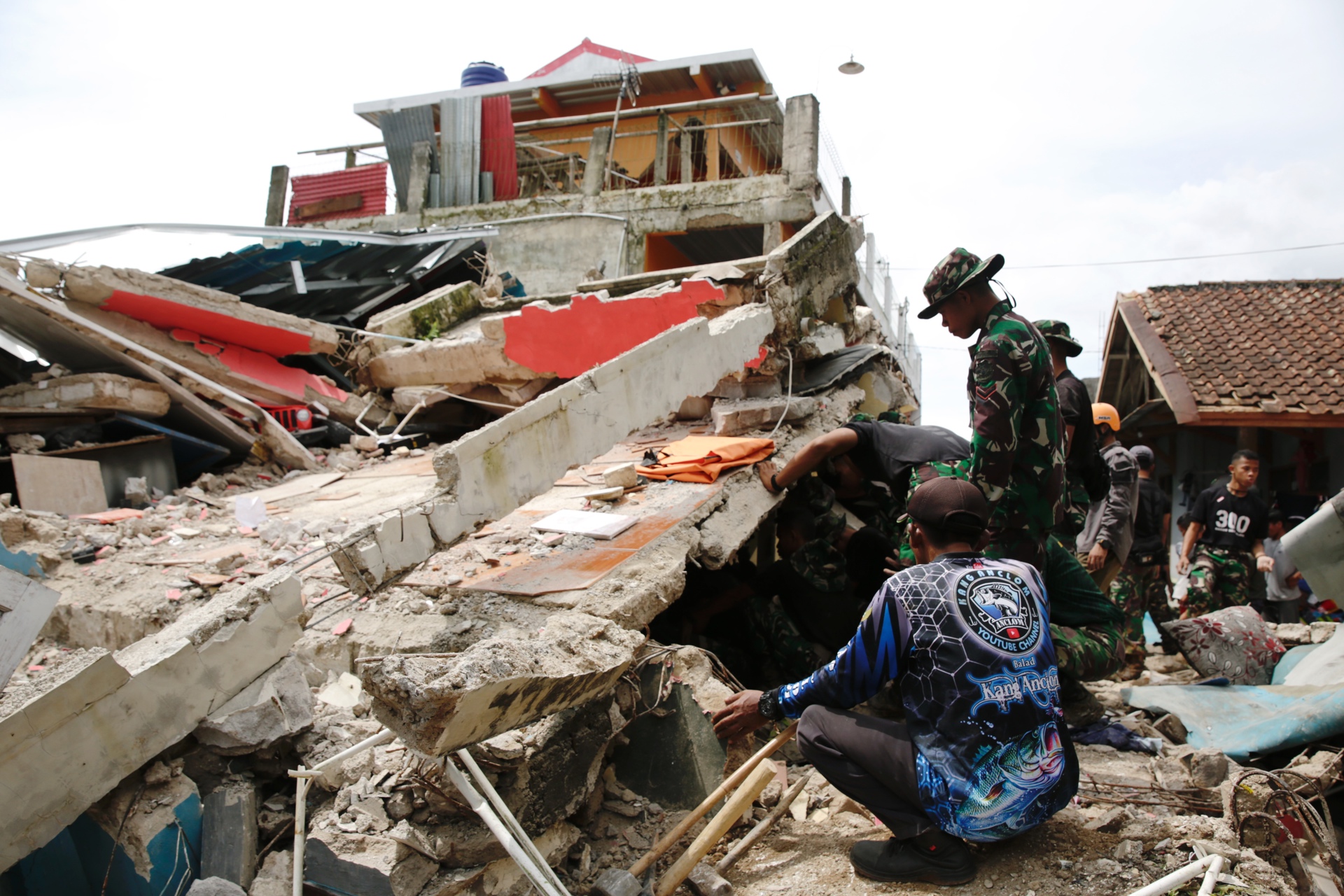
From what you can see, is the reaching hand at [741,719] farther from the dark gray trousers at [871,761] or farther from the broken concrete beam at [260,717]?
the broken concrete beam at [260,717]

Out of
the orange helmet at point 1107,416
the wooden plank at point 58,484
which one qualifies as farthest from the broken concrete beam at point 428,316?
the orange helmet at point 1107,416

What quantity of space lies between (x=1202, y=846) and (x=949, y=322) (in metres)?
1.99

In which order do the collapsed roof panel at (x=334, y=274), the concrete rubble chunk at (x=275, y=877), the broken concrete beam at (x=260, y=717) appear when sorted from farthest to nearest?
the collapsed roof panel at (x=334, y=274), the broken concrete beam at (x=260, y=717), the concrete rubble chunk at (x=275, y=877)

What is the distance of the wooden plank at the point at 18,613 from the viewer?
8.73ft

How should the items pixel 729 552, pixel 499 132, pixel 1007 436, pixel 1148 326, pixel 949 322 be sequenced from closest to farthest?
pixel 1007 436 < pixel 949 322 < pixel 729 552 < pixel 1148 326 < pixel 499 132

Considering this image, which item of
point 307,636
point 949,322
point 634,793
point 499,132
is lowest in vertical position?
point 634,793

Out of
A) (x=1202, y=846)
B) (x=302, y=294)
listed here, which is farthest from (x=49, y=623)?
(x=302, y=294)

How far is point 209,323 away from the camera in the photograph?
7.01 meters

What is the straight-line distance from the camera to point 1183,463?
420 inches

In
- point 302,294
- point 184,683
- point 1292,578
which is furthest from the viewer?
point 302,294

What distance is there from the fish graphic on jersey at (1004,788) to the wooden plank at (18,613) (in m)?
3.05

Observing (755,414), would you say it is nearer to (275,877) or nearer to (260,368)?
(275,877)

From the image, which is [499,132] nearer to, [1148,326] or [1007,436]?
[1148,326]

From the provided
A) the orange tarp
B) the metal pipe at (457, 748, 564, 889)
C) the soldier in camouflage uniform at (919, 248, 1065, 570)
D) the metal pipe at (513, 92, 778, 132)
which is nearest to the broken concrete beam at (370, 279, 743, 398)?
the orange tarp
